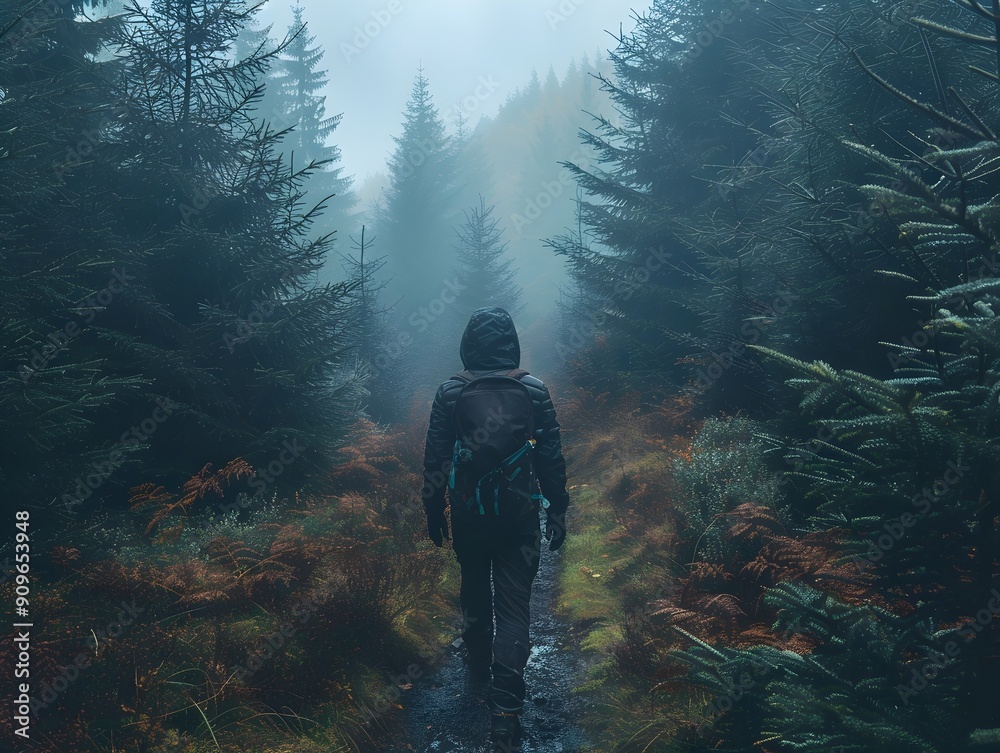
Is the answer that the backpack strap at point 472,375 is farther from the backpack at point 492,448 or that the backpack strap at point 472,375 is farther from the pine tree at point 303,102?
the pine tree at point 303,102

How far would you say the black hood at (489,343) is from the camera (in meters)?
5.32

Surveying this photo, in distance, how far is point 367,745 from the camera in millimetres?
4633

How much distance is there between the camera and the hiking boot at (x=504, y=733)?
457 cm

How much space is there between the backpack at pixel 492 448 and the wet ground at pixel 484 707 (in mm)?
1802

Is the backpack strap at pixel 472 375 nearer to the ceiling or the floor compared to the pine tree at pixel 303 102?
nearer to the floor

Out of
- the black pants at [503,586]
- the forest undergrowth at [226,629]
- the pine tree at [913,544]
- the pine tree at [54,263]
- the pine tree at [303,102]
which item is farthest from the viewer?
the pine tree at [303,102]

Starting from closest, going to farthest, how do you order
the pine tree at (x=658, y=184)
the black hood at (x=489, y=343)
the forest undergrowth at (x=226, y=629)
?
the forest undergrowth at (x=226, y=629), the black hood at (x=489, y=343), the pine tree at (x=658, y=184)

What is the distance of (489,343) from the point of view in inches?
209

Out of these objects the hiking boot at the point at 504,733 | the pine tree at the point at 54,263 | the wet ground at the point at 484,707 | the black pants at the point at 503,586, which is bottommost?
the wet ground at the point at 484,707

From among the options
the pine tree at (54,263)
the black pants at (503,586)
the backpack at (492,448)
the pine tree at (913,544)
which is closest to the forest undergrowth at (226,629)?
the pine tree at (54,263)

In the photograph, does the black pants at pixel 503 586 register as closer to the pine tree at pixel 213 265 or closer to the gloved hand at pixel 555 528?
the gloved hand at pixel 555 528

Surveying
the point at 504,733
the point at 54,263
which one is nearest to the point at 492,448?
the point at 504,733

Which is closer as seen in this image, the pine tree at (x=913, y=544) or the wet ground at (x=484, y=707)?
the pine tree at (x=913, y=544)

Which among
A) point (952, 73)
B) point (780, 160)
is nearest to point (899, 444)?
point (952, 73)
